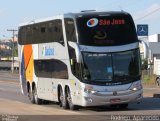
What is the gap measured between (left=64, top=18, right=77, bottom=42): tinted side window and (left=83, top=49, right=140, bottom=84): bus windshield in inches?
36.1

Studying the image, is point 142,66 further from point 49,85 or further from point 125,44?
point 49,85

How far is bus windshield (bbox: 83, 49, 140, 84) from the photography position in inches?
848

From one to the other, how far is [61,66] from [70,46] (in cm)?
160

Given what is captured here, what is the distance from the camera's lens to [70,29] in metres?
22.4

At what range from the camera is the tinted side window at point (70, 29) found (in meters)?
22.1

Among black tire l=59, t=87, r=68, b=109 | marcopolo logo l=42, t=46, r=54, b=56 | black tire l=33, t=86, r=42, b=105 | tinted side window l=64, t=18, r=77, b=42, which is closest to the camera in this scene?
tinted side window l=64, t=18, r=77, b=42

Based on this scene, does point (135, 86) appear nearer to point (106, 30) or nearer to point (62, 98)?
point (106, 30)

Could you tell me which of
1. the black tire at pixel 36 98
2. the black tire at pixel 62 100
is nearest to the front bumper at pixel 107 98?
the black tire at pixel 62 100

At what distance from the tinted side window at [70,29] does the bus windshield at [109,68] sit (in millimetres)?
916

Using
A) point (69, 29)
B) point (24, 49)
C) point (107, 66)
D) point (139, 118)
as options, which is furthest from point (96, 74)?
point (24, 49)

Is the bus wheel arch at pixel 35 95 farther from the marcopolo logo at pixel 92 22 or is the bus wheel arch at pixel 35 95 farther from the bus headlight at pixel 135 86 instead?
the bus headlight at pixel 135 86

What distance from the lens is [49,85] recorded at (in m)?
25.5

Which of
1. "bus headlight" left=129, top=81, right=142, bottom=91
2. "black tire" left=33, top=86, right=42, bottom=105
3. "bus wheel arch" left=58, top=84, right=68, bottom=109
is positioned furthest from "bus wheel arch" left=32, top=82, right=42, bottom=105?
"bus headlight" left=129, top=81, right=142, bottom=91

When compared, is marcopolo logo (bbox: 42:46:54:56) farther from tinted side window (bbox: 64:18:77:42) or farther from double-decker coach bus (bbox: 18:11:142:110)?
tinted side window (bbox: 64:18:77:42)
